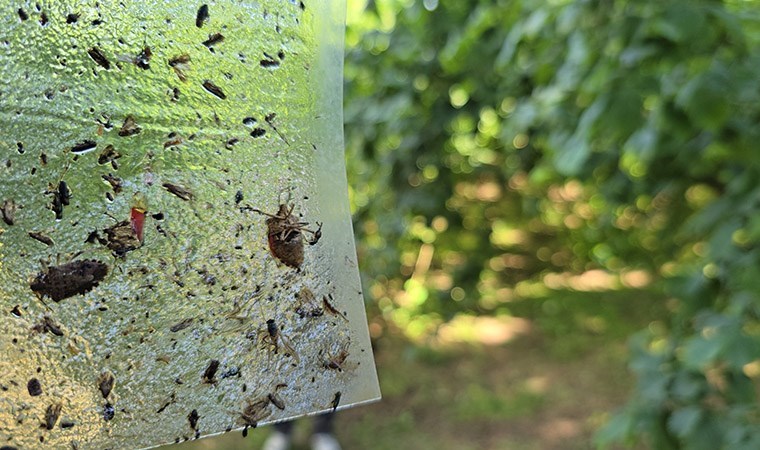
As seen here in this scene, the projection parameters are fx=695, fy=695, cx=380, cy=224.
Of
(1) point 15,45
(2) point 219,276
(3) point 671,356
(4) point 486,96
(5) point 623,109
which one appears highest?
(1) point 15,45

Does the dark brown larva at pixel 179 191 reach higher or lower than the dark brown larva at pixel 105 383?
higher

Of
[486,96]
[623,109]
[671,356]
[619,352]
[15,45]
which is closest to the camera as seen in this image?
[15,45]

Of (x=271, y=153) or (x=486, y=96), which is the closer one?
(x=271, y=153)

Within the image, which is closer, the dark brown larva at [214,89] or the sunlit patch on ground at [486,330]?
the dark brown larva at [214,89]

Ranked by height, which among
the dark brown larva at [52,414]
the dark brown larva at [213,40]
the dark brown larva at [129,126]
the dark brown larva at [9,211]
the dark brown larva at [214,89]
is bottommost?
the dark brown larva at [52,414]

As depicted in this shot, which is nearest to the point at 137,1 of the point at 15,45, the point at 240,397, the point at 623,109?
the point at 15,45

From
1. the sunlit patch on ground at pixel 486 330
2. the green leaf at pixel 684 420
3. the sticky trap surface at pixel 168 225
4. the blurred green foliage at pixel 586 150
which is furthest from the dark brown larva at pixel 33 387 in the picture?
the sunlit patch on ground at pixel 486 330

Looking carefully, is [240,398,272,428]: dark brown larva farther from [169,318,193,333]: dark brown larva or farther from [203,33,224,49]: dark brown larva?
[203,33,224,49]: dark brown larva

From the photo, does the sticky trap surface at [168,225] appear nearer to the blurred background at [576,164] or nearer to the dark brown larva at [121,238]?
the dark brown larva at [121,238]

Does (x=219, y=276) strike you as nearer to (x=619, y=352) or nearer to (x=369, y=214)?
(x=369, y=214)
